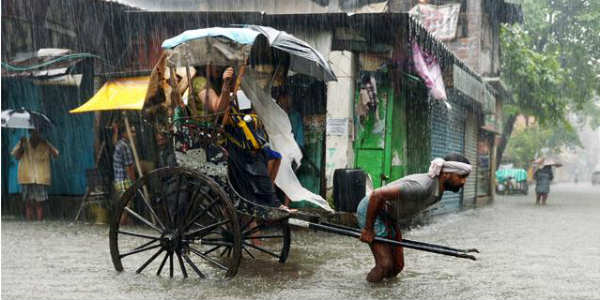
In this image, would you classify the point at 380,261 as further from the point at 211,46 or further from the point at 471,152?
the point at 471,152

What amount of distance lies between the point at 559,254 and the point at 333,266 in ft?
10.7

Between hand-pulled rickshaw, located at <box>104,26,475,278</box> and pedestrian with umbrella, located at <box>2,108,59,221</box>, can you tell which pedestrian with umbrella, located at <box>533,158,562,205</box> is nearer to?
pedestrian with umbrella, located at <box>2,108,59,221</box>

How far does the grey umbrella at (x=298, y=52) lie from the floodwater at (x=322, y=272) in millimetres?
2126

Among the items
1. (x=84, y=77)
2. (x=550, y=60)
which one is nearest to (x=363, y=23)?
(x=84, y=77)

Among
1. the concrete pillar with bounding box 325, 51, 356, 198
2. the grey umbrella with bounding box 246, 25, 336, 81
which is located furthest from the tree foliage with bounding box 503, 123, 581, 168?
the grey umbrella with bounding box 246, 25, 336, 81

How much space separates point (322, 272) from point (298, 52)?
2.23m

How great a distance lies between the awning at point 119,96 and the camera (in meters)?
9.39

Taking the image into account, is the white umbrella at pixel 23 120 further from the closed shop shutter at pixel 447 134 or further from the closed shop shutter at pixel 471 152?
the closed shop shutter at pixel 471 152

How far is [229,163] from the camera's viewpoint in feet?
18.9

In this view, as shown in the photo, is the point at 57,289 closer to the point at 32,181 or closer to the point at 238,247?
the point at 238,247

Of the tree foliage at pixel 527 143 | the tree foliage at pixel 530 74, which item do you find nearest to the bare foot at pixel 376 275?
the tree foliage at pixel 530 74

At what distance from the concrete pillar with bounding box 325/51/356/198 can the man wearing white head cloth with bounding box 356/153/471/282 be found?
4565 millimetres

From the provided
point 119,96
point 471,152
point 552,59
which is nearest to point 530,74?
point 552,59

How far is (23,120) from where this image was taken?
34.7 ft
